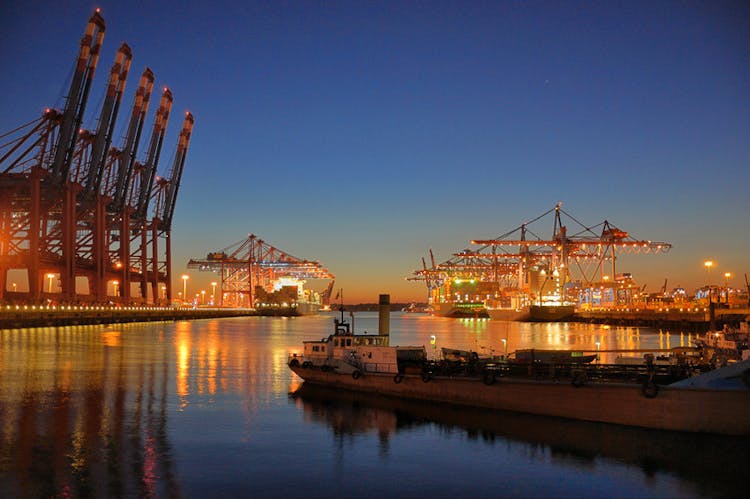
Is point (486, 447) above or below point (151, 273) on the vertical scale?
below

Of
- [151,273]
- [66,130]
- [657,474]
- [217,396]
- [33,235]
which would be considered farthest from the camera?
[151,273]

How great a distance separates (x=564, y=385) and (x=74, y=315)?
100 metres

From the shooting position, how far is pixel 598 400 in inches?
1067

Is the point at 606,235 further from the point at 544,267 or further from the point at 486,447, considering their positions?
the point at 486,447

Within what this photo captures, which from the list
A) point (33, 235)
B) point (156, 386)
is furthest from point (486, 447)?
point (33, 235)

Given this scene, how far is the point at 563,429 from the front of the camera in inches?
1049

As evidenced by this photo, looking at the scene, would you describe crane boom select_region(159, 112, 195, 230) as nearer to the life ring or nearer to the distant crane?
the distant crane

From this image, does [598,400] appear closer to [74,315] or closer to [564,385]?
[564,385]

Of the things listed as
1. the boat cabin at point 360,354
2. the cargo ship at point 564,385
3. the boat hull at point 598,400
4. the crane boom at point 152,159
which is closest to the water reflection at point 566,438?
the boat hull at point 598,400

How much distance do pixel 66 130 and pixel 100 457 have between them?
3424 inches

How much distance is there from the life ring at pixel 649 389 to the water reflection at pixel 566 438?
52.8 inches

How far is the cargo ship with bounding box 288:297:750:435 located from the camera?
24.4 meters

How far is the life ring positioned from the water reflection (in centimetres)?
134

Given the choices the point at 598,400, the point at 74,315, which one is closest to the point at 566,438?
the point at 598,400
